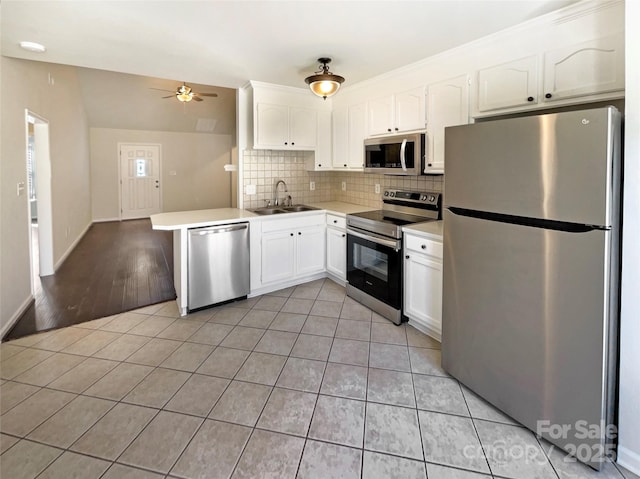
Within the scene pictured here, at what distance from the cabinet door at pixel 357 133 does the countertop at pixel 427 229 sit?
4.13 ft

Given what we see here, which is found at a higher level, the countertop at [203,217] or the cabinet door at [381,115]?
the cabinet door at [381,115]

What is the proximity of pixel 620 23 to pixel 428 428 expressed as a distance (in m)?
2.47

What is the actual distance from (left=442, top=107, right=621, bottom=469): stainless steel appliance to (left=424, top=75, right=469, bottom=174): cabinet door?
2.68 feet

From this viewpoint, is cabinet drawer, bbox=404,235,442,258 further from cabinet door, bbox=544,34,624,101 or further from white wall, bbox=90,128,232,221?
white wall, bbox=90,128,232,221

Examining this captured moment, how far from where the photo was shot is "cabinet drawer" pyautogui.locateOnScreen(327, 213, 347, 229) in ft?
12.2

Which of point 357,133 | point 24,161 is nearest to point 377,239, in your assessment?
point 357,133

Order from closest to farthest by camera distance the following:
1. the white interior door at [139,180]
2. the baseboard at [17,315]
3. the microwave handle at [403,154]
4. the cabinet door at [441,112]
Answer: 1. the cabinet door at [441,112]
2. the baseboard at [17,315]
3. the microwave handle at [403,154]
4. the white interior door at [139,180]

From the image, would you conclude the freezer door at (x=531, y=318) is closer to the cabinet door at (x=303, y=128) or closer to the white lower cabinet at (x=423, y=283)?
the white lower cabinet at (x=423, y=283)

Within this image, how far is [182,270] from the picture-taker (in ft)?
10.3

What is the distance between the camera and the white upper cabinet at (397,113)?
308cm

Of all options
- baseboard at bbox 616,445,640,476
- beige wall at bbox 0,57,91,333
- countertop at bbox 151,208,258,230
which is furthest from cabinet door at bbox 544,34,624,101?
beige wall at bbox 0,57,91,333

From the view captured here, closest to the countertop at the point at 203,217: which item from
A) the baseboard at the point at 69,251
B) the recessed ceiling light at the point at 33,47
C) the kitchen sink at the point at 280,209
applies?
the kitchen sink at the point at 280,209

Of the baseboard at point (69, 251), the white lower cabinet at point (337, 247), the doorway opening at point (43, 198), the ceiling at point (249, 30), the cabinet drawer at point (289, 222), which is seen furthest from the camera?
the baseboard at point (69, 251)

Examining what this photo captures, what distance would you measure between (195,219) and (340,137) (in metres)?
2.04
